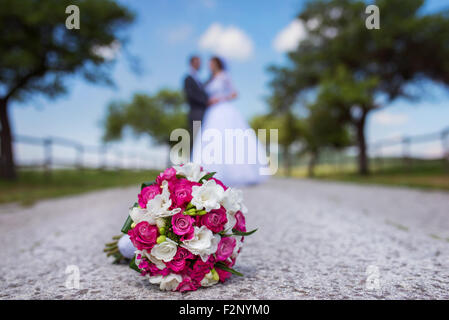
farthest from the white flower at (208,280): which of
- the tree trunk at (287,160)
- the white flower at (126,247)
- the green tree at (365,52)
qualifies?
the tree trunk at (287,160)

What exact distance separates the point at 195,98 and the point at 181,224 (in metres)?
5.61

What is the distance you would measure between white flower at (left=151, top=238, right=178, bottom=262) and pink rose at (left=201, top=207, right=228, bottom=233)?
20cm

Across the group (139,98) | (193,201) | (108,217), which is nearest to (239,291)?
(193,201)

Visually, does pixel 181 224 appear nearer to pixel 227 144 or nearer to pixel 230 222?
pixel 230 222

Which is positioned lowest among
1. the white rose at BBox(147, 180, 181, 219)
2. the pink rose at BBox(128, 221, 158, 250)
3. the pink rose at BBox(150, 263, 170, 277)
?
the pink rose at BBox(150, 263, 170, 277)

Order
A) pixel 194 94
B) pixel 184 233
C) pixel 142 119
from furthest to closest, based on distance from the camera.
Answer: pixel 142 119 → pixel 194 94 → pixel 184 233

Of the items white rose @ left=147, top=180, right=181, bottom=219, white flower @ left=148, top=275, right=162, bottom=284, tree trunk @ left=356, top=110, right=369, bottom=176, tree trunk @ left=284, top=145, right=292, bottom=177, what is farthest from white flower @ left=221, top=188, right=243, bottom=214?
tree trunk @ left=284, top=145, right=292, bottom=177

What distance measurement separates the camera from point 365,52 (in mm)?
18172

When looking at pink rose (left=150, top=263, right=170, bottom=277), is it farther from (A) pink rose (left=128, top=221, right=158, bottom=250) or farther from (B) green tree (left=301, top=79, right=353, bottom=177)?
(B) green tree (left=301, top=79, right=353, bottom=177)

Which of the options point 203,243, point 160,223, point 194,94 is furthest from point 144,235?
point 194,94

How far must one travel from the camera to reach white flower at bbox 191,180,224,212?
1.89m

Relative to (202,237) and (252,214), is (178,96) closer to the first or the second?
(252,214)

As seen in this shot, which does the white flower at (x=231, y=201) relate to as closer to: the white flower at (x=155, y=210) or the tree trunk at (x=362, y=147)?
the white flower at (x=155, y=210)

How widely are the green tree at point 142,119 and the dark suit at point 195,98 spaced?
1219 inches
